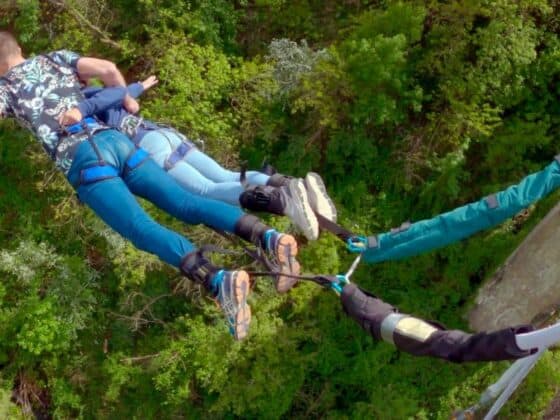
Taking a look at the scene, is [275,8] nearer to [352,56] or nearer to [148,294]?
[352,56]

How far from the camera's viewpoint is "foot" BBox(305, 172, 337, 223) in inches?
157

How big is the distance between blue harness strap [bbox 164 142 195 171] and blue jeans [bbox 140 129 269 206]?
0.07ft

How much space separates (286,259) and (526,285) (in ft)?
12.5

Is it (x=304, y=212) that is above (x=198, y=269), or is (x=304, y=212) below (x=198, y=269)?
above

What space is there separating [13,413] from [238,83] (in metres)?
4.72

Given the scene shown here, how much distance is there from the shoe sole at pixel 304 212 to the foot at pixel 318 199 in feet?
0.25

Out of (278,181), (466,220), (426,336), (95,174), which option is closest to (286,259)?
(278,181)

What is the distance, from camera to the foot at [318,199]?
157 inches

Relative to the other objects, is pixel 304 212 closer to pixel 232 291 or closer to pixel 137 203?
pixel 232 291

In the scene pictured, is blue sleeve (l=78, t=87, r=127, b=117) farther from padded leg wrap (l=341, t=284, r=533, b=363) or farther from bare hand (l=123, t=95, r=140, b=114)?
padded leg wrap (l=341, t=284, r=533, b=363)

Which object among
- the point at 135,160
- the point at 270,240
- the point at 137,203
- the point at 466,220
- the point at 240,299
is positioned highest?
the point at 466,220

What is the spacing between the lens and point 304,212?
3850 millimetres

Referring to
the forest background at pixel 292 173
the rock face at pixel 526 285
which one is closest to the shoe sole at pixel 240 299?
the forest background at pixel 292 173

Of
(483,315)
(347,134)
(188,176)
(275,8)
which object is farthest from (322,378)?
(275,8)
